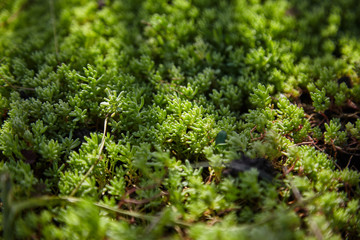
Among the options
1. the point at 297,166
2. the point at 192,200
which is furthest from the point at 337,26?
the point at 192,200

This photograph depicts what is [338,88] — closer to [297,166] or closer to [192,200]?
[297,166]

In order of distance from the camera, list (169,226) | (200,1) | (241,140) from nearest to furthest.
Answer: (169,226) → (241,140) → (200,1)

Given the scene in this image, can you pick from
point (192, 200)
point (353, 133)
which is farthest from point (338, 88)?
point (192, 200)

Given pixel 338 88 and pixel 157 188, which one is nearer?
pixel 157 188

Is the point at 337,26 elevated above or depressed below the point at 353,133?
above

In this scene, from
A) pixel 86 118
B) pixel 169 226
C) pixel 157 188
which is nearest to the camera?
pixel 169 226

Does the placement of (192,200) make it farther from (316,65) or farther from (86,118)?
(316,65)

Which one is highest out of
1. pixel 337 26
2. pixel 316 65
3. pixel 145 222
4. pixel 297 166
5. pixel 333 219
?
pixel 337 26
